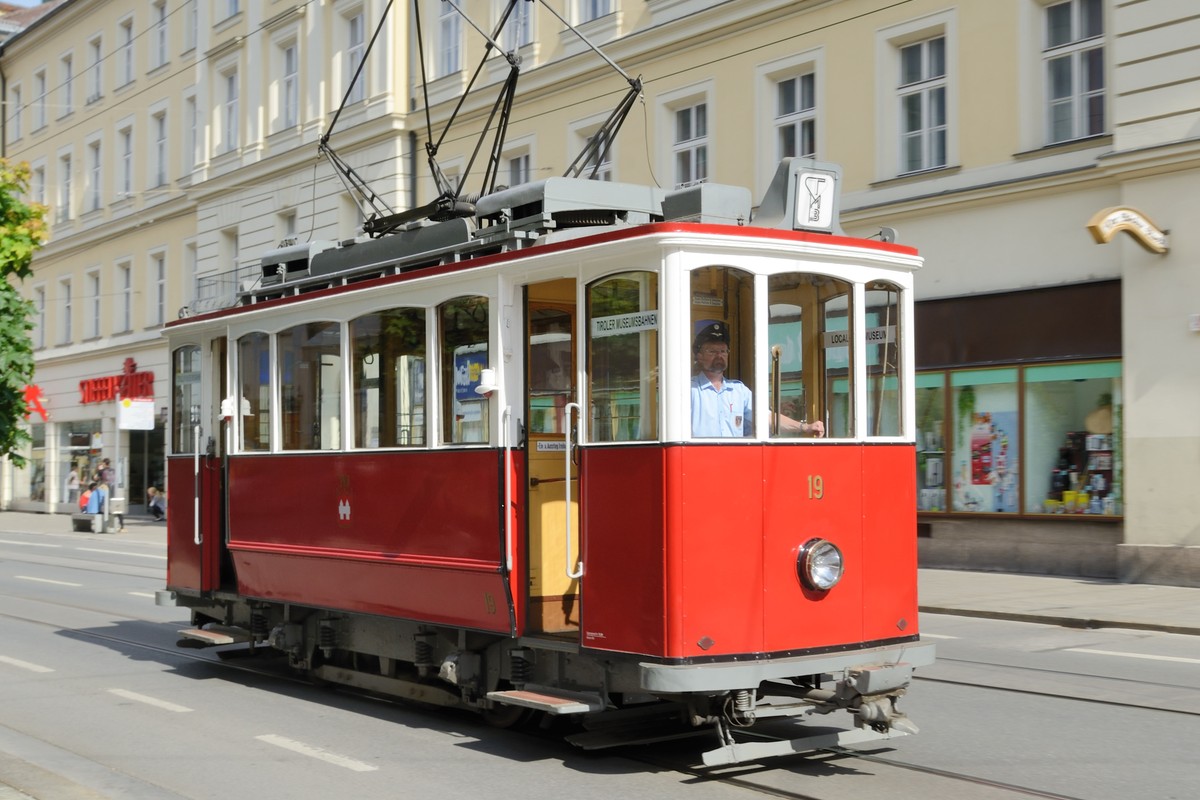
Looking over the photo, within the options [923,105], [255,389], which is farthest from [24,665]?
[923,105]

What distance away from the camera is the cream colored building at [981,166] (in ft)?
55.5

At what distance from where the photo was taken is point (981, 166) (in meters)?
19.3

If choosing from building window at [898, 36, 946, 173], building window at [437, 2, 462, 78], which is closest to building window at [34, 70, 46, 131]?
building window at [437, 2, 462, 78]

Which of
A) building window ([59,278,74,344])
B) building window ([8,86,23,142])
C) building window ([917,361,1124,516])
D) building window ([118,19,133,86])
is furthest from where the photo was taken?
building window ([8,86,23,142])

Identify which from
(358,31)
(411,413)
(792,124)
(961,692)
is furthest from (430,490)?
(358,31)

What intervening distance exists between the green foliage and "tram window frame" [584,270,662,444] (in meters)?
22.2

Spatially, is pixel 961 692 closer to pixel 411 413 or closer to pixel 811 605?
pixel 811 605

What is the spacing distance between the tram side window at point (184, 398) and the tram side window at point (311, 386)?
168 centimetres

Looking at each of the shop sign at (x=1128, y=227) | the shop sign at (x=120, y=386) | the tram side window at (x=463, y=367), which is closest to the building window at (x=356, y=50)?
the shop sign at (x=120, y=386)

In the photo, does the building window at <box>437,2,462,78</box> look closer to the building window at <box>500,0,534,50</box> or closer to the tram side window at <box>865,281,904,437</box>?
the building window at <box>500,0,534,50</box>

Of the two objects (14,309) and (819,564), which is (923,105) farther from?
(14,309)

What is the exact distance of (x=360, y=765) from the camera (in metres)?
7.57

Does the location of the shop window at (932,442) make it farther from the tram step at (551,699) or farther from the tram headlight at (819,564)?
the tram step at (551,699)

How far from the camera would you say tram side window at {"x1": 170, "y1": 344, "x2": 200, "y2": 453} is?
11.5 meters
